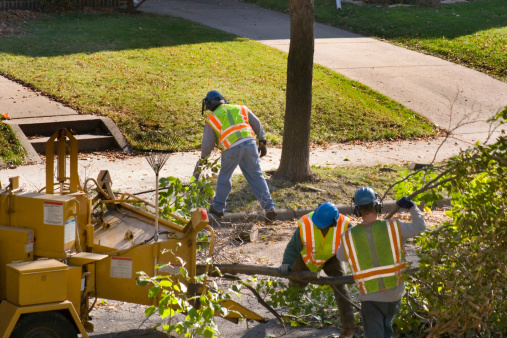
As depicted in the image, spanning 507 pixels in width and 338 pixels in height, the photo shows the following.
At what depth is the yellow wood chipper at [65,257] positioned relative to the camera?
16.7 ft

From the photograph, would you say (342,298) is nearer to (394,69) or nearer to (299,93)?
(299,93)

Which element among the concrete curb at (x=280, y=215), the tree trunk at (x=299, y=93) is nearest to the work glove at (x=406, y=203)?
the concrete curb at (x=280, y=215)

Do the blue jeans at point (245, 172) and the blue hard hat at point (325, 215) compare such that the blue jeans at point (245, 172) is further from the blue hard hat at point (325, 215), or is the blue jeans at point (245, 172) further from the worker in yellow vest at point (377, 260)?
the worker in yellow vest at point (377, 260)

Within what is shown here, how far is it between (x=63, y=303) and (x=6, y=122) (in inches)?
272

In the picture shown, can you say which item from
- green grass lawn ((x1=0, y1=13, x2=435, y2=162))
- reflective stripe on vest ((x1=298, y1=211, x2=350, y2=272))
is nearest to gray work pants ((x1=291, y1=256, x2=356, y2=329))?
reflective stripe on vest ((x1=298, y1=211, x2=350, y2=272))

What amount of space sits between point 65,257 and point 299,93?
5.55 m

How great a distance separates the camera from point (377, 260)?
5188mm

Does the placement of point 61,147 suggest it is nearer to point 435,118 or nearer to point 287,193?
point 287,193

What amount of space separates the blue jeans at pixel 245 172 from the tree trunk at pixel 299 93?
4.32 feet

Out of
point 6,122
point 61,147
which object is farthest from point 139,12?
point 61,147

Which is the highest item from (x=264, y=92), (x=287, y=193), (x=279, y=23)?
(x=279, y=23)

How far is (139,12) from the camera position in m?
20.2

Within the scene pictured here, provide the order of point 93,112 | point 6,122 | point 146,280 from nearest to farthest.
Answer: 1. point 146,280
2. point 6,122
3. point 93,112

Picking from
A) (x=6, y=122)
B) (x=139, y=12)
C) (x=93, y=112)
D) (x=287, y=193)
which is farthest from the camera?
(x=139, y=12)
